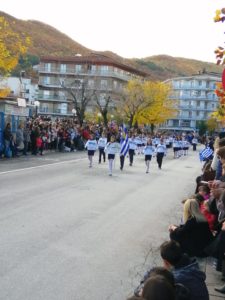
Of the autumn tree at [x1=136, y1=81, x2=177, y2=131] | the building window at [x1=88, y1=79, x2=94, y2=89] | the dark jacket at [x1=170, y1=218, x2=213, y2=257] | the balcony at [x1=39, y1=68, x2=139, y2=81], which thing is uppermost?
the balcony at [x1=39, y1=68, x2=139, y2=81]

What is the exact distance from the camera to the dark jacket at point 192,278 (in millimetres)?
4627

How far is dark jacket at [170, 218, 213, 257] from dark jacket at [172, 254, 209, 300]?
219 centimetres

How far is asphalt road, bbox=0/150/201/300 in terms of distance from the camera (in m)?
6.32

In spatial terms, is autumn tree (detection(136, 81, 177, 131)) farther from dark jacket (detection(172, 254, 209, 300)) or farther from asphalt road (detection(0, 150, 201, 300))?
dark jacket (detection(172, 254, 209, 300))

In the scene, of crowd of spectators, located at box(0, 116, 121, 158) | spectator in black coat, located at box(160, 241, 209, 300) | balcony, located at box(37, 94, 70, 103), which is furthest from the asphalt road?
balcony, located at box(37, 94, 70, 103)

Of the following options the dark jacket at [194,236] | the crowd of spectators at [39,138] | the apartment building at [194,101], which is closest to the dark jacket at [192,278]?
the dark jacket at [194,236]

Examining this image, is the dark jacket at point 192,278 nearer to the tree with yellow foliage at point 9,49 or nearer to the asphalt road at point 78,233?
the asphalt road at point 78,233

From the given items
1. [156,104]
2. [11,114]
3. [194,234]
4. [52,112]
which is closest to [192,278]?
[194,234]

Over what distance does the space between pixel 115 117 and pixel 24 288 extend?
72506 mm

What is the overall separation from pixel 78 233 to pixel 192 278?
4533 mm

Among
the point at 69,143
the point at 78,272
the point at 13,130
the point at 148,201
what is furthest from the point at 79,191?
the point at 69,143

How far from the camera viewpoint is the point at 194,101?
133750mm

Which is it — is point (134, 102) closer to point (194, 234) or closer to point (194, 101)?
point (194, 101)

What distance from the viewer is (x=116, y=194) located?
14609mm
